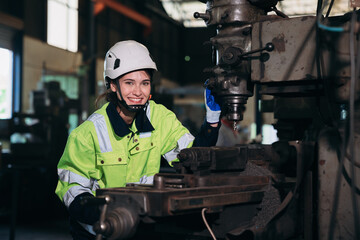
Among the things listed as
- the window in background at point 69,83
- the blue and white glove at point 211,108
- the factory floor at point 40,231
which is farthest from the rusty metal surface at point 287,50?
the window in background at point 69,83

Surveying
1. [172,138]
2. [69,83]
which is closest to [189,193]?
[172,138]

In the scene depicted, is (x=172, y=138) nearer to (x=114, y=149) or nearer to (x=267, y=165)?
(x=114, y=149)

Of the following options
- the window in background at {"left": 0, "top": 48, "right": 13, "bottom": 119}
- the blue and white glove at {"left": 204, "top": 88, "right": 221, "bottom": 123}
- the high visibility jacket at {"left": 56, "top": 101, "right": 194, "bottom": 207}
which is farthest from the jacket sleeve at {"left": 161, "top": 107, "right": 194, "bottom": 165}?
the window in background at {"left": 0, "top": 48, "right": 13, "bottom": 119}

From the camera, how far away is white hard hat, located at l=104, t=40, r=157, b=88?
1.87 metres

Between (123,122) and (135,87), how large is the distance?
0.14 metres

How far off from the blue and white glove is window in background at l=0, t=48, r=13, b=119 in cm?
607

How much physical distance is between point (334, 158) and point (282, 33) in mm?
436

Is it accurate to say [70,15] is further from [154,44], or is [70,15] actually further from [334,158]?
[334,158]

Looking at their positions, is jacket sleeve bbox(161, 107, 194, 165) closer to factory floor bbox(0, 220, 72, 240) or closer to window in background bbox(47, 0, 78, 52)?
factory floor bbox(0, 220, 72, 240)

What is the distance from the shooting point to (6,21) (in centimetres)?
713

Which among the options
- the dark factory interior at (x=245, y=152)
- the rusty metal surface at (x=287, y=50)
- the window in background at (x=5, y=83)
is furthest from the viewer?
the window in background at (x=5, y=83)

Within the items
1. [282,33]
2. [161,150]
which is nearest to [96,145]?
[161,150]

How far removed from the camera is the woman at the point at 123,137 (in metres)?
1.68

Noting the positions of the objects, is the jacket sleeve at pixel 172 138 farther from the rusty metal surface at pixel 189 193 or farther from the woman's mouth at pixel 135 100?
the rusty metal surface at pixel 189 193
